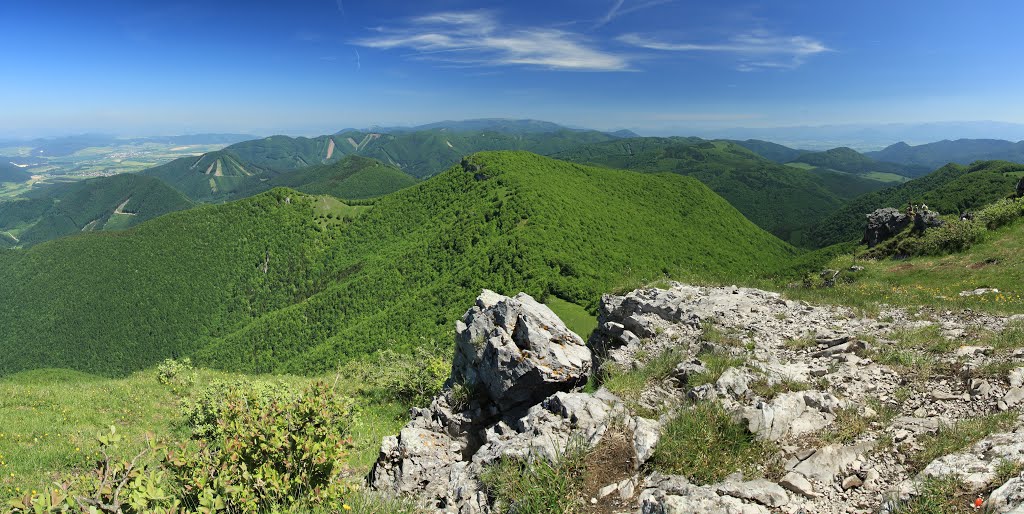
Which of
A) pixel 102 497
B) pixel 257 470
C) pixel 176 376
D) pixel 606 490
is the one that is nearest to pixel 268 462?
pixel 257 470

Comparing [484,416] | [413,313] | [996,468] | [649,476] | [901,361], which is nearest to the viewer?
[996,468]

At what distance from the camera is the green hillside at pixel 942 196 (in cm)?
10531

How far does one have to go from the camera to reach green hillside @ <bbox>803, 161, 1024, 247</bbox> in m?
105

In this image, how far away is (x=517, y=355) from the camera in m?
12.1

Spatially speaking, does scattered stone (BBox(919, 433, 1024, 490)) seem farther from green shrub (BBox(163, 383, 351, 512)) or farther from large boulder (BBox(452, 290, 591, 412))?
green shrub (BBox(163, 383, 351, 512))

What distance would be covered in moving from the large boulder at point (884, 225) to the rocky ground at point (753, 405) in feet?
152

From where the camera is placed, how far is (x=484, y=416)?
40.6ft

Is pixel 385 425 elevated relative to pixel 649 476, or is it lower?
lower

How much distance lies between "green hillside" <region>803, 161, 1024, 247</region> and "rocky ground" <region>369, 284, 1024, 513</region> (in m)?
84.4

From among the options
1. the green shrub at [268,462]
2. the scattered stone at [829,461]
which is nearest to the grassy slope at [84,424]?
the green shrub at [268,462]

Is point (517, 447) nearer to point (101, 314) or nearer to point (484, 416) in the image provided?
point (484, 416)

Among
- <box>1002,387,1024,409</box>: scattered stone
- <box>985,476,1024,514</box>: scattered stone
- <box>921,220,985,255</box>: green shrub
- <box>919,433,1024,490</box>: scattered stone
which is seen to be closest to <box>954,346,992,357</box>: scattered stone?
<box>1002,387,1024,409</box>: scattered stone

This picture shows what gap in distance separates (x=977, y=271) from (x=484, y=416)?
101ft

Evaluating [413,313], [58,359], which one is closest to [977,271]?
[413,313]
